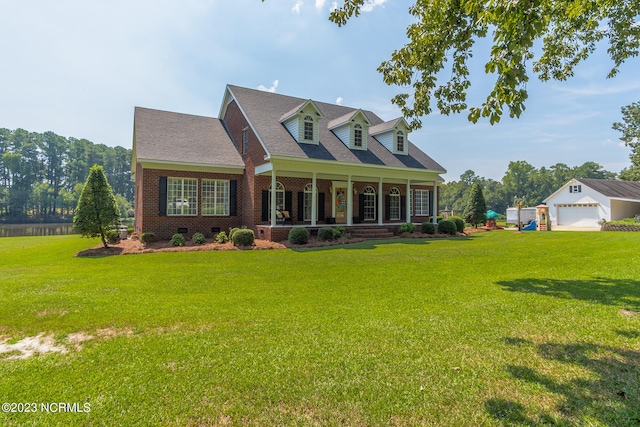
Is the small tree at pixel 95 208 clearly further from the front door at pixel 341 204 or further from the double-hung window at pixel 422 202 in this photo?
the double-hung window at pixel 422 202

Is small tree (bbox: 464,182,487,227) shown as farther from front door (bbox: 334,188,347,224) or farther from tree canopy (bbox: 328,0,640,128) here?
tree canopy (bbox: 328,0,640,128)

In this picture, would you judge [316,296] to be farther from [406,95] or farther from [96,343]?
[406,95]

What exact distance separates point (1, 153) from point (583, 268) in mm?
106446

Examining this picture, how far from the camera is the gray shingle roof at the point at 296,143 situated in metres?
16.3

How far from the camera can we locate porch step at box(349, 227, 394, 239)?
16.6 meters

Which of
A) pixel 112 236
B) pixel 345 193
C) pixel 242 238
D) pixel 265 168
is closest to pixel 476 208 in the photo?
pixel 345 193

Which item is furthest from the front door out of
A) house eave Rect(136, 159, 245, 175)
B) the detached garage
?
the detached garage

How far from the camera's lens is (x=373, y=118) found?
80.4 ft

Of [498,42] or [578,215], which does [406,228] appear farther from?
[578,215]

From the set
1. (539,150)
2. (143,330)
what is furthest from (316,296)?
(539,150)

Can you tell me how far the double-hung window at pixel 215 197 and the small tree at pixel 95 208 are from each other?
411 centimetres

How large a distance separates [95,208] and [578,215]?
133ft

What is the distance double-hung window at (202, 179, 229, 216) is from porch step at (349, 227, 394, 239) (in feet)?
22.1

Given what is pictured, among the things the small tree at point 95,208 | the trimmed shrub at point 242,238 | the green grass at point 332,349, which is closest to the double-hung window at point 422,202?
the trimmed shrub at point 242,238
